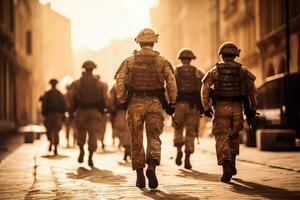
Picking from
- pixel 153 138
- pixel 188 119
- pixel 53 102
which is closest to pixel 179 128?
pixel 188 119

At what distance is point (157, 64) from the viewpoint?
8.79 metres

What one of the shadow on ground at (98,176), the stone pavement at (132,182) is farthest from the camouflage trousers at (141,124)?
the shadow on ground at (98,176)

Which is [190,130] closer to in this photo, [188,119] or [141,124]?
[188,119]

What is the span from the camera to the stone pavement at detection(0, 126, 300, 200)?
749cm

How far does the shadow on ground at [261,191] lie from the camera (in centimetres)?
718

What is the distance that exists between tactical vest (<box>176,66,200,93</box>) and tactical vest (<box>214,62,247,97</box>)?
8.62 ft

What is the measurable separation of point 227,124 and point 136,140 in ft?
4.34

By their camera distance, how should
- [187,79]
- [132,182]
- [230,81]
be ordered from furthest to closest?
[187,79] → [230,81] → [132,182]

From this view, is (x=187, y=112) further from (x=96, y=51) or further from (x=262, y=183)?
(x=96, y=51)

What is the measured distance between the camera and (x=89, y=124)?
1267 cm

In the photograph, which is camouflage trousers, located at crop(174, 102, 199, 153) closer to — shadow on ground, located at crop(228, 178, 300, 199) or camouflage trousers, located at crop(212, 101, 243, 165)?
camouflage trousers, located at crop(212, 101, 243, 165)

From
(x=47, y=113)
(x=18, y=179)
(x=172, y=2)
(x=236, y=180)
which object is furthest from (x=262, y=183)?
(x=172, y=2)

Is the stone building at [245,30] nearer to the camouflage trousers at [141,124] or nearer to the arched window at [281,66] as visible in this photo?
the arched window at [281,66]

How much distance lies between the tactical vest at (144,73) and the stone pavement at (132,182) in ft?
4.01
